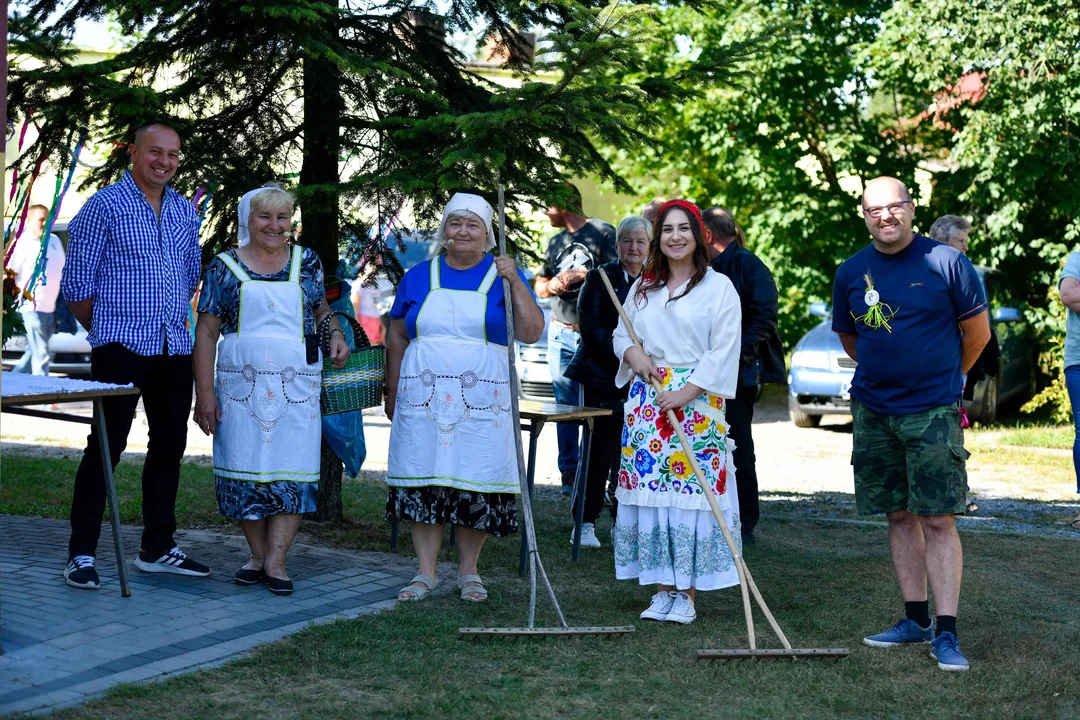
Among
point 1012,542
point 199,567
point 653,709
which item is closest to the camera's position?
point 653,709

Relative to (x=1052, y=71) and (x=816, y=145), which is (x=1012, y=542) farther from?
(x=816, y=145)

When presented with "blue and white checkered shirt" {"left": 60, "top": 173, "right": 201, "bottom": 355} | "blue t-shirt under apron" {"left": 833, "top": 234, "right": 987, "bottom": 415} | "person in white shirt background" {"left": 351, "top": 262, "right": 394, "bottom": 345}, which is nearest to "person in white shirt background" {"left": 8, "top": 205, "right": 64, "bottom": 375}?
"person in white shirt background" {"left": 351, "top": 262, "right": 394, "bottom": 345}

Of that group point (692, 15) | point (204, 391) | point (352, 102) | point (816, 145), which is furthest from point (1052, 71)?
point (204, 391)

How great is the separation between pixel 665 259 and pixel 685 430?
29.7 inches

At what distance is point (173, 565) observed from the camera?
577cm

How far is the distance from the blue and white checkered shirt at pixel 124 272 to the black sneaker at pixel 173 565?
3.11 feet

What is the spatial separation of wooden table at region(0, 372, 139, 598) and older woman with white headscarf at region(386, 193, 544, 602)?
1.17m

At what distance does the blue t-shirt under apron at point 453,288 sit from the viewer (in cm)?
562

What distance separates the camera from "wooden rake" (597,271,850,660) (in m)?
4.70

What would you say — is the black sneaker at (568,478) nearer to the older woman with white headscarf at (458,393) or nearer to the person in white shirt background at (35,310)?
the older woman with white headscarf at (458,393)

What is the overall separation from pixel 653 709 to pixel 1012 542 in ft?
13.7

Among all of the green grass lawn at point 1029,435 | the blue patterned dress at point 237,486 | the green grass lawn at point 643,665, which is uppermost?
the blue patterned dress at point 237,486

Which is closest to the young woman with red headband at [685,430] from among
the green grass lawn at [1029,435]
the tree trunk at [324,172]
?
the tree trunk at [324,172]

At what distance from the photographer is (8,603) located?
5074 mm
